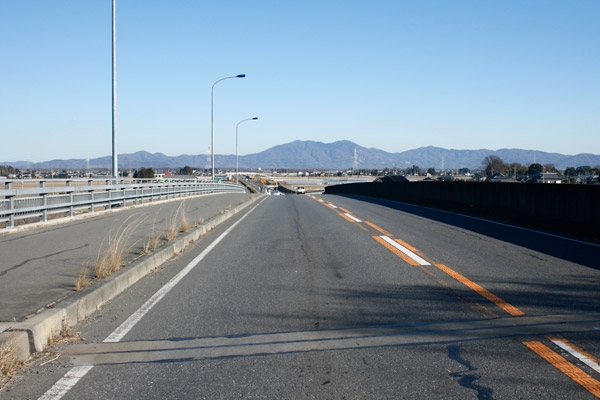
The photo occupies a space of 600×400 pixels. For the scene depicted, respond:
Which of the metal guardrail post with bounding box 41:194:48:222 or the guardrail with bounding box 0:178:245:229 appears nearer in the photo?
the guardrail with bounding box 0:178:245:229

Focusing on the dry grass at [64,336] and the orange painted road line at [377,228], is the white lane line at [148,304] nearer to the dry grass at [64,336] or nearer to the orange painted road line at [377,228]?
the dry grass at [64,336]

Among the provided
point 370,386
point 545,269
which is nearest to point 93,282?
point 370,386

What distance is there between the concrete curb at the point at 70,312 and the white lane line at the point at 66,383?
0.57 meters

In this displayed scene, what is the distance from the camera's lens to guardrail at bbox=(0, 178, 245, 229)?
12633 mm

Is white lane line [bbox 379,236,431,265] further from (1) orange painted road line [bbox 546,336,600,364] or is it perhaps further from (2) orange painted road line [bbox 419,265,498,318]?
(1) orange painted road line [bbox 546,336,600,364]

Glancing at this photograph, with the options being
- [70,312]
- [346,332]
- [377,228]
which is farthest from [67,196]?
[346,332]

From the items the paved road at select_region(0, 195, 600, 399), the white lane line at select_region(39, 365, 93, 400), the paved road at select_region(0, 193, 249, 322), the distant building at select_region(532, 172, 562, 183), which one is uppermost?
the distant building at select_region(532, 172, 562, 183)

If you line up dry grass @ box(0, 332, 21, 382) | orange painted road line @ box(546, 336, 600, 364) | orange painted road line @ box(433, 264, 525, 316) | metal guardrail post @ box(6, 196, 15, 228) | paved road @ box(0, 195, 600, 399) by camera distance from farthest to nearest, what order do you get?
metal guardrail post @ box(6, 196, 15, 228) → orange painted road line @ box(433, 264, 525, 316) → orange painted road line @ box(546, 336, 600, 364) → dry grass @ box(0, 332, 21, 382) → paved road @ box(0, 195, 600, 399)

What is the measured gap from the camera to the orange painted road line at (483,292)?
6.30m

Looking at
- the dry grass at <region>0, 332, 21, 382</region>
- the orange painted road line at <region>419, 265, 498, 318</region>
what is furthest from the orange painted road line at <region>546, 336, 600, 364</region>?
the dry grass at <region>0, 332, 21, 382</region>

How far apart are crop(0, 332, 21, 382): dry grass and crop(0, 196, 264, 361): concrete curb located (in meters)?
0.04

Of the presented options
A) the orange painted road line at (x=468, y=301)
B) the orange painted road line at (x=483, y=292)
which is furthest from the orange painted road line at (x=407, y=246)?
the orange painted road line at (x=468, y=301)

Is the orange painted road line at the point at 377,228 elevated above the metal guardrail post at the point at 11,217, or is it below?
below

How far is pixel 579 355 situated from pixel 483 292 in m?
2.45
